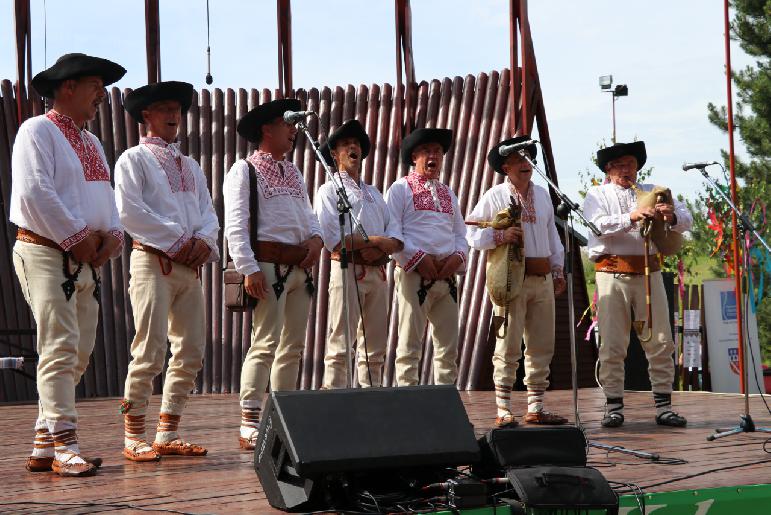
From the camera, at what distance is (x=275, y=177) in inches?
222

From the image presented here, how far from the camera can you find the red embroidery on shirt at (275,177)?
5590 millimetres

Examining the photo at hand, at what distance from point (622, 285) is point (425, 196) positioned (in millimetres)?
1344

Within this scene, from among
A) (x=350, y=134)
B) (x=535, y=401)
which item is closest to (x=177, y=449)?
(x=350, y=134)

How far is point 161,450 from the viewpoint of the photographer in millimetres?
5199

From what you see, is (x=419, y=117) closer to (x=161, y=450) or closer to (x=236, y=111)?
(x=236, y=111)

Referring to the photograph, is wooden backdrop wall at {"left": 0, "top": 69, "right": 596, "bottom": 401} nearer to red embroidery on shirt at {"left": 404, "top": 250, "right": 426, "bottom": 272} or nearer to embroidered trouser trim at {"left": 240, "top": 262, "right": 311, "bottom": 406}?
red embroidery on shirt at {"left": 404, "top": 250, "right": 426, "bottom": 272}

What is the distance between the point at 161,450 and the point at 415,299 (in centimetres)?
186

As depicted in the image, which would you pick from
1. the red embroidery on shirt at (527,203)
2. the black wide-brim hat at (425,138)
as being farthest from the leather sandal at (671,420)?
the black wide-brim hat at (425,138)

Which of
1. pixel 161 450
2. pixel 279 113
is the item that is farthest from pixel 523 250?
pixel 161 450

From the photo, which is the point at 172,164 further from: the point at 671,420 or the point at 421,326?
the point at 671,420

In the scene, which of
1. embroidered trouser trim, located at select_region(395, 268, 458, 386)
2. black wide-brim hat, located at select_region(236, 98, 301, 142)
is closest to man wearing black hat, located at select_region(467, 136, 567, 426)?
embroidered trouser trim, located at select_region(395, 268, 458, 386)

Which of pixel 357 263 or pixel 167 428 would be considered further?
pixel 357 263

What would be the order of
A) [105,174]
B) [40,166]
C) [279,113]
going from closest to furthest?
[40,166]
[105,174]
[279,113]

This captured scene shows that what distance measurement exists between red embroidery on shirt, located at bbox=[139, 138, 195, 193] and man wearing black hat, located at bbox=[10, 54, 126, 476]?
34 centimetres
